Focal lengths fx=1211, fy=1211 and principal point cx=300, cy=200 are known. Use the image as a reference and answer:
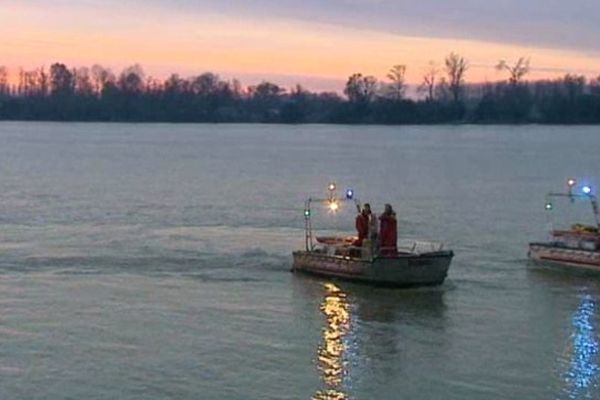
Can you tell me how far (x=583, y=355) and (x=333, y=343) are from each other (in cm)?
449

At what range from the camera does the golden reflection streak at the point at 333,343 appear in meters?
19.0

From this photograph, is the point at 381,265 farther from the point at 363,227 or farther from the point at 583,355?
the point at 583,355

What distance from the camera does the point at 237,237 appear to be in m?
37.3

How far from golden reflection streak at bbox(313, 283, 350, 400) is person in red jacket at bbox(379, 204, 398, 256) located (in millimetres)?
1515

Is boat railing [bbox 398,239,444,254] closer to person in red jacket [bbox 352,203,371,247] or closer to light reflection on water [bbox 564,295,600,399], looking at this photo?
person in red jacket [bbox 352,203,371,247]

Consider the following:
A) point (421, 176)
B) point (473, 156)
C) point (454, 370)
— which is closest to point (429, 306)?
point (454, 370)

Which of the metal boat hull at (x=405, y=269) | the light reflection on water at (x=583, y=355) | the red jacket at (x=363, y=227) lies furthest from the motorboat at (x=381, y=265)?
the light reflection on water at (x=583, y=355)

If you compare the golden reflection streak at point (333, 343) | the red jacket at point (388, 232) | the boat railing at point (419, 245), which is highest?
the red jacket at point (388, 232)

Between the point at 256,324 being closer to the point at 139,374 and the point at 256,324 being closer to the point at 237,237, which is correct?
the point at 139,374

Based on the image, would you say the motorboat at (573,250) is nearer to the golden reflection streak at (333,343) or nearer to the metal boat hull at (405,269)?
the metal boat hull at (405,269)

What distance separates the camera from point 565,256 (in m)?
32.2

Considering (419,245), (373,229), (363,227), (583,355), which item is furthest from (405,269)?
(583,355)

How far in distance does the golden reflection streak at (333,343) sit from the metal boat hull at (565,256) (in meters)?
6.90

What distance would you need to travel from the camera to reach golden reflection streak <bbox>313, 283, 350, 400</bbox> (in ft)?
62.4
